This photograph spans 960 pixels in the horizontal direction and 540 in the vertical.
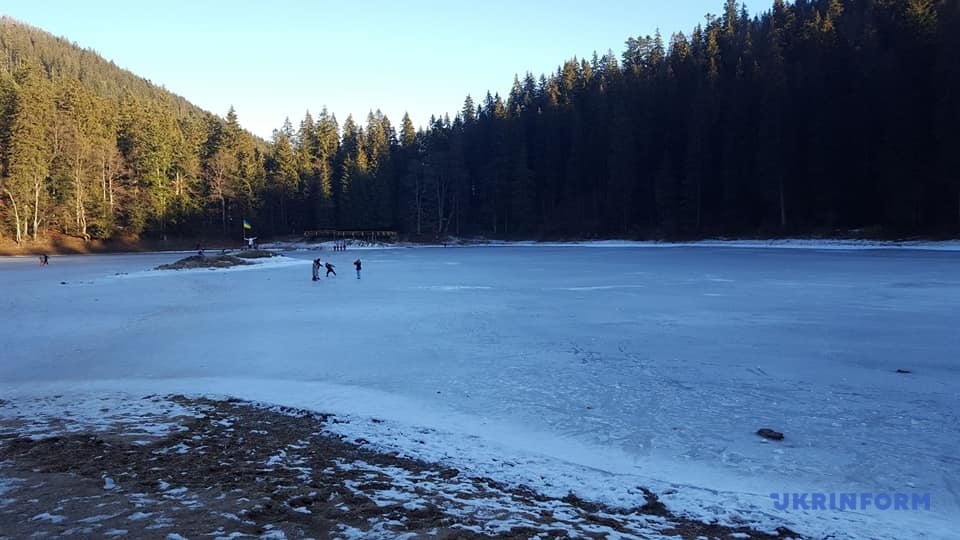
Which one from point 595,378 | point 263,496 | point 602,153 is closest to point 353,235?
point 602,153

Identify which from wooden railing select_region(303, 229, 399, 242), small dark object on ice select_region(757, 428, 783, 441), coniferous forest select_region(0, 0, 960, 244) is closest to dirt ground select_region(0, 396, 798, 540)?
small dark object on ice select_region(757, 428, 783, 441)

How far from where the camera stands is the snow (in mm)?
5059

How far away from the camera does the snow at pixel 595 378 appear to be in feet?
16.6

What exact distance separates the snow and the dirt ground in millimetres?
393

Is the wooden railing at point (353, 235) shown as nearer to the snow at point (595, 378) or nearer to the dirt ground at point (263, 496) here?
the snow at point (595, 378)

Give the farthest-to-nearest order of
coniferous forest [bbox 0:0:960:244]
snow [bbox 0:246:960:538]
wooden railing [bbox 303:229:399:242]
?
wooden railing [bbox 303:229:399:242] < coniferous forest [bbox 0:0:960:244] < snow [bbox 0:246:960:538]

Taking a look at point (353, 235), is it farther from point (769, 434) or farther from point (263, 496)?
point (263, 496)

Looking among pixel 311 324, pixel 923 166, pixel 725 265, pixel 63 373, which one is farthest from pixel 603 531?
pixel 923 166

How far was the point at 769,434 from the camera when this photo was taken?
19.5ft

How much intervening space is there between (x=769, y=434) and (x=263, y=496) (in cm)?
501

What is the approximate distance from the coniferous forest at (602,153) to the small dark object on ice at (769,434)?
39.7 m

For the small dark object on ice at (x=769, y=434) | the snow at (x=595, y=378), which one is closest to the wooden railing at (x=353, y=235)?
the snow at (x=595, y=378)

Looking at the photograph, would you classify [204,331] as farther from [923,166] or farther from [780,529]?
[923,166]

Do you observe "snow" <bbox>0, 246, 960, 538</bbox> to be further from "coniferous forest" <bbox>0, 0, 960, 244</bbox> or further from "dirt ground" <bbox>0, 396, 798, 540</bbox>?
"coniferous forest" <bbox>0, 0, 960, 244</bbox>
